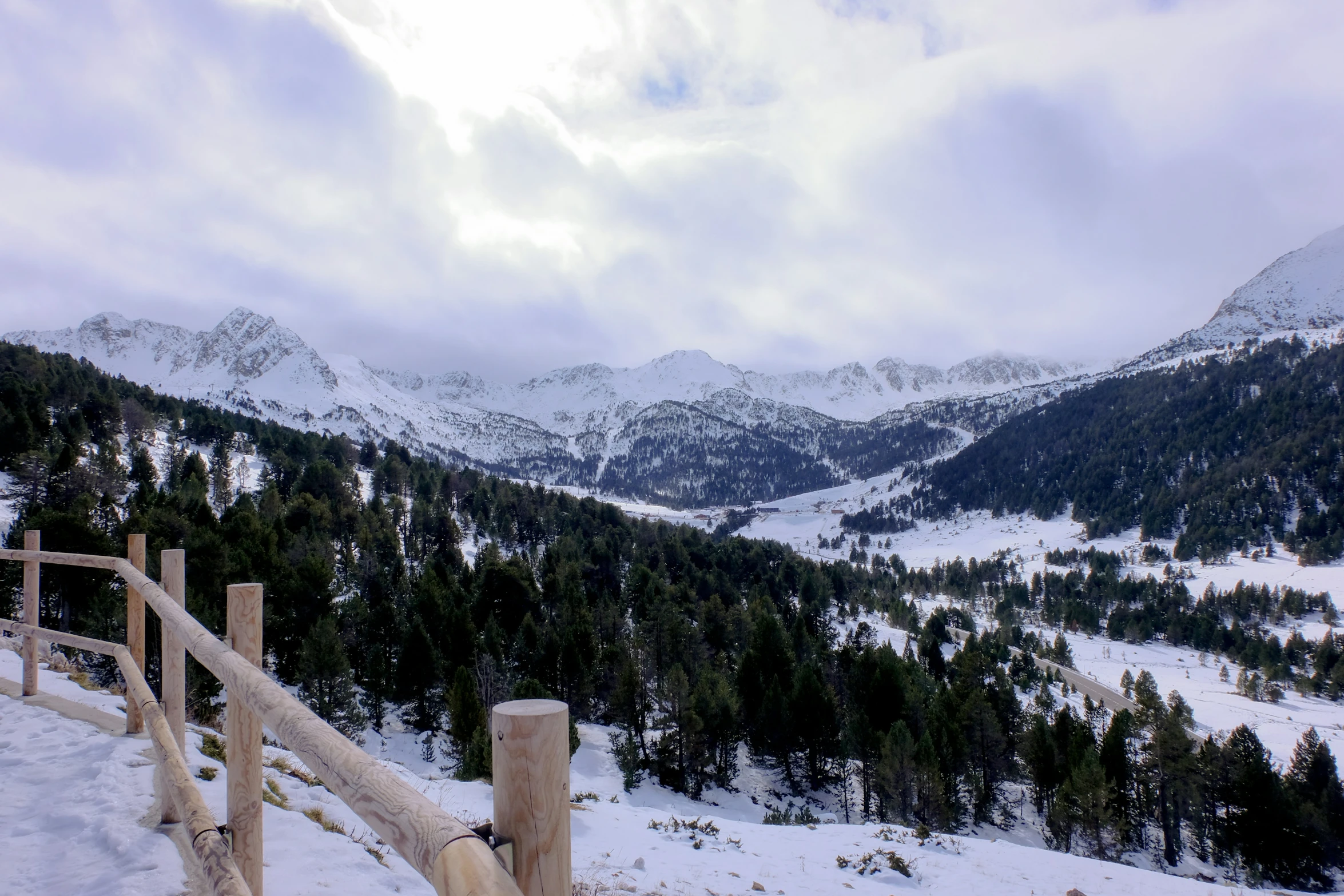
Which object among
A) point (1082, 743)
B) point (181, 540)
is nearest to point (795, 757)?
point (1082, 743)

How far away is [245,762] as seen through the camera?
121 inches

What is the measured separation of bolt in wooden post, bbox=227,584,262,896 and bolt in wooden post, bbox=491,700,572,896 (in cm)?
207

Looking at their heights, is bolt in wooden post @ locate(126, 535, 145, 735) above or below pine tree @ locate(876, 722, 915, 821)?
above

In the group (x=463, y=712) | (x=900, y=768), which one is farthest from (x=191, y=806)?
(x=900, y=768)

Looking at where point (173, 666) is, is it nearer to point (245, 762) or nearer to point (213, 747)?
point (245, 762)

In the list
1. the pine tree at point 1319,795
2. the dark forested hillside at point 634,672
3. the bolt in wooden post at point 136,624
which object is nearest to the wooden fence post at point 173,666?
the bolt in wooden post at point 136,624

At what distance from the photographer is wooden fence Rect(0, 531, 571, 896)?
4.83 ft

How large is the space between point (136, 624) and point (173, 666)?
1.97 meters

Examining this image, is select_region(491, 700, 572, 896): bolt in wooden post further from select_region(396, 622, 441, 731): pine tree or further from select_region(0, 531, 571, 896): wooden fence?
select_region(396, 622, 441, 731): pine tree

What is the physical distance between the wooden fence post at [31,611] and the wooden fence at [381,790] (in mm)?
5542

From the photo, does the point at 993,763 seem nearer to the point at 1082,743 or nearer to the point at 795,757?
the point at 1082,743

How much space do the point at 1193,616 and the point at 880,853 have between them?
135614mm

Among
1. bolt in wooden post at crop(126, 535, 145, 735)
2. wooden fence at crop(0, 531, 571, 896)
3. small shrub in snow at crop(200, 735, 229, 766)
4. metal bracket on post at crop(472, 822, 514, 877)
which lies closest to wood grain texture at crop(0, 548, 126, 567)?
bolt in wooden post at crop(126, 535, 145, 735)

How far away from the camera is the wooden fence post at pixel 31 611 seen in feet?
24.6
